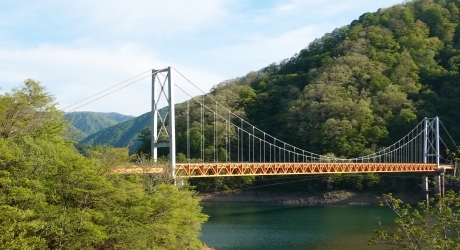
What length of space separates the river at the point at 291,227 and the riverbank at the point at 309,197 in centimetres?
223

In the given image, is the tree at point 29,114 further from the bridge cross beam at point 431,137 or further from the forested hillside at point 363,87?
the bridge cross beam at point 431,137

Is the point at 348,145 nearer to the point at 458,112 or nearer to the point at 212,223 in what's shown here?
the point at 458,112

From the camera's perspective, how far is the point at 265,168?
2739 cm

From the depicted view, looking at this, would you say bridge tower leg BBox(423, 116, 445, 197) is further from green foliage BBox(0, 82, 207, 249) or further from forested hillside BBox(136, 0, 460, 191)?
green foliage BBox(0, 82, 207, 249)

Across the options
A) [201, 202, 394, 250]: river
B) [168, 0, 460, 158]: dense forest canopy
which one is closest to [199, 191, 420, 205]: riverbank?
[201, 202, 394, 250]: river

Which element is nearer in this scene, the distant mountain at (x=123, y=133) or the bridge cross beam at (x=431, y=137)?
the bridge cross beam at (x=431, y=137)

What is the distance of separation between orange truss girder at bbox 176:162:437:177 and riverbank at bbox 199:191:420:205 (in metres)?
2.75

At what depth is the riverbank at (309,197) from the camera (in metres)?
37.9

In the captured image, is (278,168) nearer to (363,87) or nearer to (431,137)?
(431,137)

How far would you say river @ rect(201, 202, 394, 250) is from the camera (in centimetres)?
2005

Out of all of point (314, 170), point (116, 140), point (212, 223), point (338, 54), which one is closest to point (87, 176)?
point (212, 223)

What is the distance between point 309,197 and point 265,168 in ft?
46.1

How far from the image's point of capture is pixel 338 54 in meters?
57.2

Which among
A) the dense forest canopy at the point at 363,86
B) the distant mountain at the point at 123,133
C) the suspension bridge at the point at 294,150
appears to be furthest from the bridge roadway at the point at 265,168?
the distant mountain at the point at 123,133
